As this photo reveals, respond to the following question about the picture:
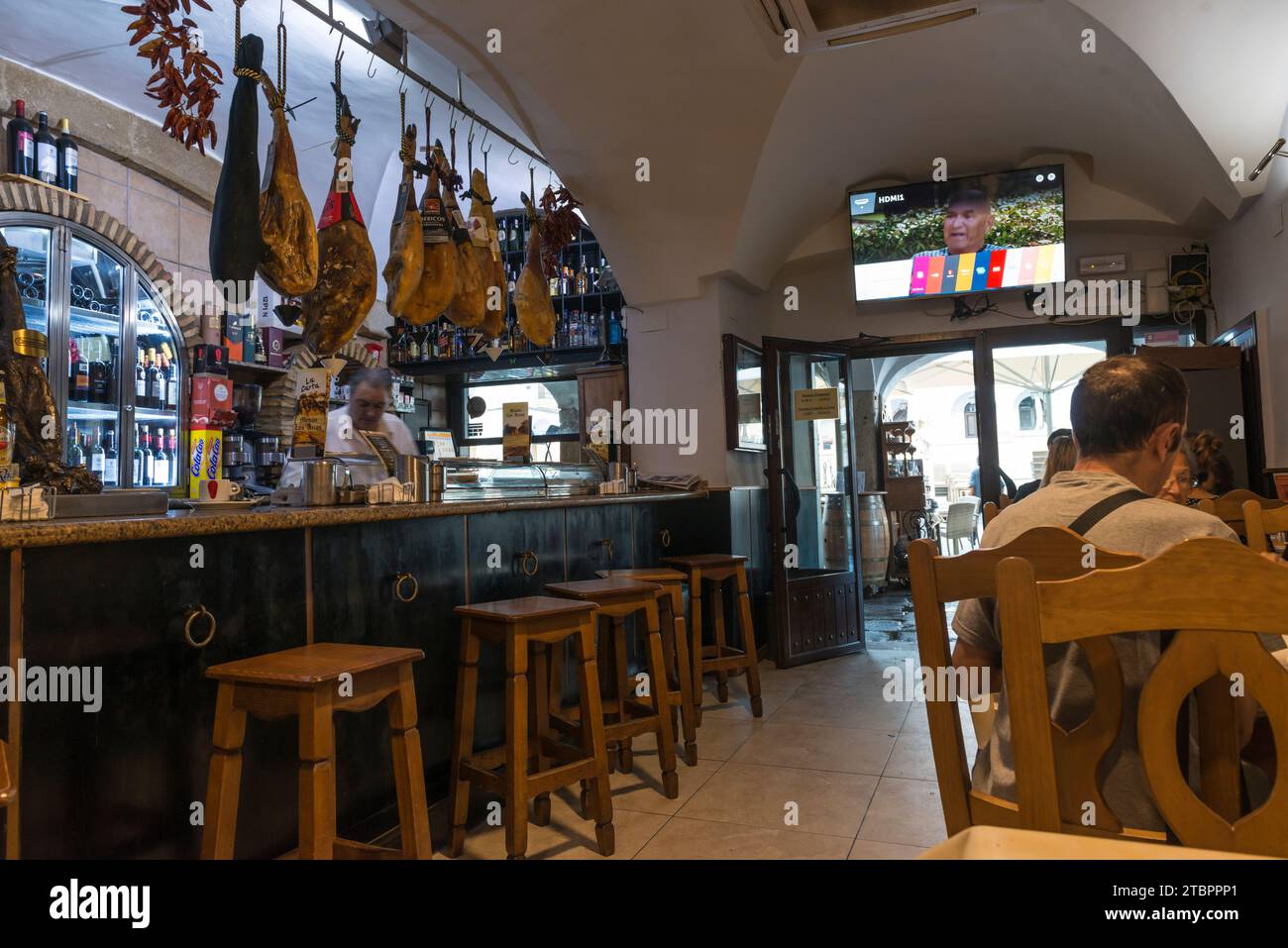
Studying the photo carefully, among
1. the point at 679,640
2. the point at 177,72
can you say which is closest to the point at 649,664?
the point at 679,640

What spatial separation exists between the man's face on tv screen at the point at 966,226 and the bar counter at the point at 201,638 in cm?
416

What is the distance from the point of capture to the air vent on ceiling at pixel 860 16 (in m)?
3.77

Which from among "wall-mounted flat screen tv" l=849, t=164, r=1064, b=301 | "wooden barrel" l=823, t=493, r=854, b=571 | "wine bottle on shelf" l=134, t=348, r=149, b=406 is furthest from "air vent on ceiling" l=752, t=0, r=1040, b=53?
"wine bottle on shelf" l=134, t=348, r=149, b=406

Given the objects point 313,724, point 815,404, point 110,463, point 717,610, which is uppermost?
point 815,404

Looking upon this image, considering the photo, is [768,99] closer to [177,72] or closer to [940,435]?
[177,72]

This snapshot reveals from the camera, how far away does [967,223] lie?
575cm

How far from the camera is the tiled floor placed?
2.62 meters

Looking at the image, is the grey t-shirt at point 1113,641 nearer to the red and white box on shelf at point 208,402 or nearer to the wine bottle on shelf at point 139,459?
the wine bottle on shelf at point 139,459

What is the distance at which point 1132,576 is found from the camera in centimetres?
92

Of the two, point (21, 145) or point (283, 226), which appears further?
point (21, 145)

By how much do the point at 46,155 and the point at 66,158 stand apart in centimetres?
16

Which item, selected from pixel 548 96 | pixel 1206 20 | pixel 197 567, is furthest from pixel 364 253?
pixel 1206 20
